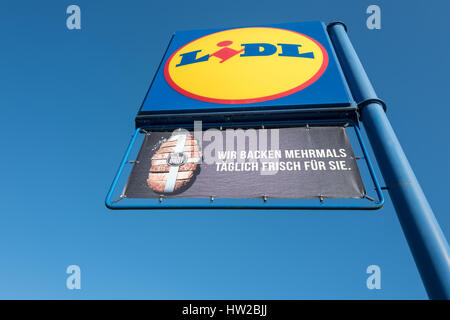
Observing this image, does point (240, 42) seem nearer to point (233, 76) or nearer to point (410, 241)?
point (233, 76)

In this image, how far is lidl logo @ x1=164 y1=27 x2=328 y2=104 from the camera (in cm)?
387

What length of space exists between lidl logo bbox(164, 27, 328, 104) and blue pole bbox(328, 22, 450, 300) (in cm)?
85

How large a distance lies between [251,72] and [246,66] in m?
0.20

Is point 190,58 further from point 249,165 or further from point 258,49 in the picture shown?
point 249,165

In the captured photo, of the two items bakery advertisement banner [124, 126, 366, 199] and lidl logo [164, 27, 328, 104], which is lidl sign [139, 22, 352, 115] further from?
bakery advertisement banner [124, 126, 366, 199]

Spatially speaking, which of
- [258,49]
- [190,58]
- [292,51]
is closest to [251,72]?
[258,49]

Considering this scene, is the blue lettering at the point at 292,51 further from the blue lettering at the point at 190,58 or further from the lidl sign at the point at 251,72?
the blue lettering at the point at 190,58

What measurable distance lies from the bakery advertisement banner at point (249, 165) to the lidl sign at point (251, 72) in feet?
1.55

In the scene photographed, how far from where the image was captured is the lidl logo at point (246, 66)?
3.87 m

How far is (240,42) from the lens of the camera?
490cm

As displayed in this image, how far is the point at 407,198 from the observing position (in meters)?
2.36
